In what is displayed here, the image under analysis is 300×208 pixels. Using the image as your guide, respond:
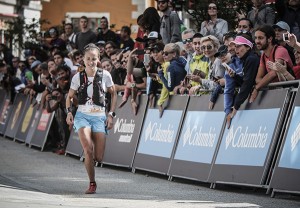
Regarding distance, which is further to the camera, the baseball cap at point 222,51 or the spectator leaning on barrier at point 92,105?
the baseball cap at point 222,51

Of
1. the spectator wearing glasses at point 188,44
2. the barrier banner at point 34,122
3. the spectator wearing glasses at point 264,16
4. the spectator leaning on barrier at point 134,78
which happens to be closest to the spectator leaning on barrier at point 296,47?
the spectator wearing glasses at point 264,16

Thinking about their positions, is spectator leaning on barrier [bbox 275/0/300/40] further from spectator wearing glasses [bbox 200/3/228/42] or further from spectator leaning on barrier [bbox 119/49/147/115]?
spectator leaning on barrier [bbox 119/49/147/115]

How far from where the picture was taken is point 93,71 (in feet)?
53.1

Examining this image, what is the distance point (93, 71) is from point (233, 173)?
8.13 ft

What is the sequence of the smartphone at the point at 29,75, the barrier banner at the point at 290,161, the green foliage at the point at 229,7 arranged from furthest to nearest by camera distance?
the smartphone at the point at 29,75
the green foliage at the point at 229,7
the barrier banner at the point at 290,161

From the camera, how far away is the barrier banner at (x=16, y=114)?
98.5 ft

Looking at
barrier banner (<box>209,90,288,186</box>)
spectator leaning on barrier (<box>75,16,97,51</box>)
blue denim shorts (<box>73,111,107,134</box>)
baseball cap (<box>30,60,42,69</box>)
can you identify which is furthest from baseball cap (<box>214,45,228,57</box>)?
baseball cap (<box>30,60,42,69</box>)

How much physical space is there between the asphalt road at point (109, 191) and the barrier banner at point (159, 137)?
0.22 meters

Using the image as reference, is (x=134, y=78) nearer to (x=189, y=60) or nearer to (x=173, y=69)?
(x=173, y=69)

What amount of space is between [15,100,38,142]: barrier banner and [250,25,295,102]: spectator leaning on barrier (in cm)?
1334

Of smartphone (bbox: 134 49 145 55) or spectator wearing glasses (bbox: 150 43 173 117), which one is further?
smartphone (bbox: 134 49 145 55)

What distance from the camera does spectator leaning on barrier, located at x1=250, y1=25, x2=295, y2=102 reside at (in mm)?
15180

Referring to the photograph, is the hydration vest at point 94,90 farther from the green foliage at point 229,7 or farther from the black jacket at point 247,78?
the green foliage at point 229,7

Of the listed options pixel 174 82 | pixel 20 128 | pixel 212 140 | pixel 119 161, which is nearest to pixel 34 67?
pixel 20 128
